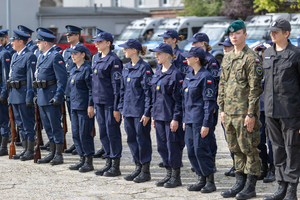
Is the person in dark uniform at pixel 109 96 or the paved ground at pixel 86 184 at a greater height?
the person in dark uniform at pixel 109 96

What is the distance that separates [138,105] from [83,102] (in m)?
1.12

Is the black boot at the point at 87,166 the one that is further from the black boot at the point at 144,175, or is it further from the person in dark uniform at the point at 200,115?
the person in dark uniform at the point at 200,115

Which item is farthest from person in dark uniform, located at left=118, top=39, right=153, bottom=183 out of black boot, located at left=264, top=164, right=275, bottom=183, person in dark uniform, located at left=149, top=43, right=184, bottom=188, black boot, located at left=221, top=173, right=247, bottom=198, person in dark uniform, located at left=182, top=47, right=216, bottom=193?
black boot, located at left=264, top=164, right=275, bottom=183

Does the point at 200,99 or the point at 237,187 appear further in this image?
the point at 200,99

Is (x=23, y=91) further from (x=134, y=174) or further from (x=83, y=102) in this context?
(x=134, y=174)

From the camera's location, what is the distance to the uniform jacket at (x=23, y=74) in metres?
8.49

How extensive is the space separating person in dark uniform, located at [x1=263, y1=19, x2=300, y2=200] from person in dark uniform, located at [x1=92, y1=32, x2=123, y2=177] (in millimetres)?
2409

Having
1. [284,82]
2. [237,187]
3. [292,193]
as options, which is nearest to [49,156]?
[237,187]

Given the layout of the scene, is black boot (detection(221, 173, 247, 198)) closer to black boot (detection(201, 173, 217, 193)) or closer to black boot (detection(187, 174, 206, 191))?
black boot (detection(201, 173, 217, 193))

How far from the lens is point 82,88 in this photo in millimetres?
7738

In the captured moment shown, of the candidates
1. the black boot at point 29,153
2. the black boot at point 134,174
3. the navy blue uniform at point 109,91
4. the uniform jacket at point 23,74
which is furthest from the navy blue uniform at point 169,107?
the black boot at point 29,153

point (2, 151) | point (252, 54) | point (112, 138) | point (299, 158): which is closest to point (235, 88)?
point (252, 54)

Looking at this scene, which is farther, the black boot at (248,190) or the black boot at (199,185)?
the black boot at (199,185)

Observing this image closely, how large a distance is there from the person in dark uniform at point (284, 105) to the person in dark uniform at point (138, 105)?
1771 millimetres
